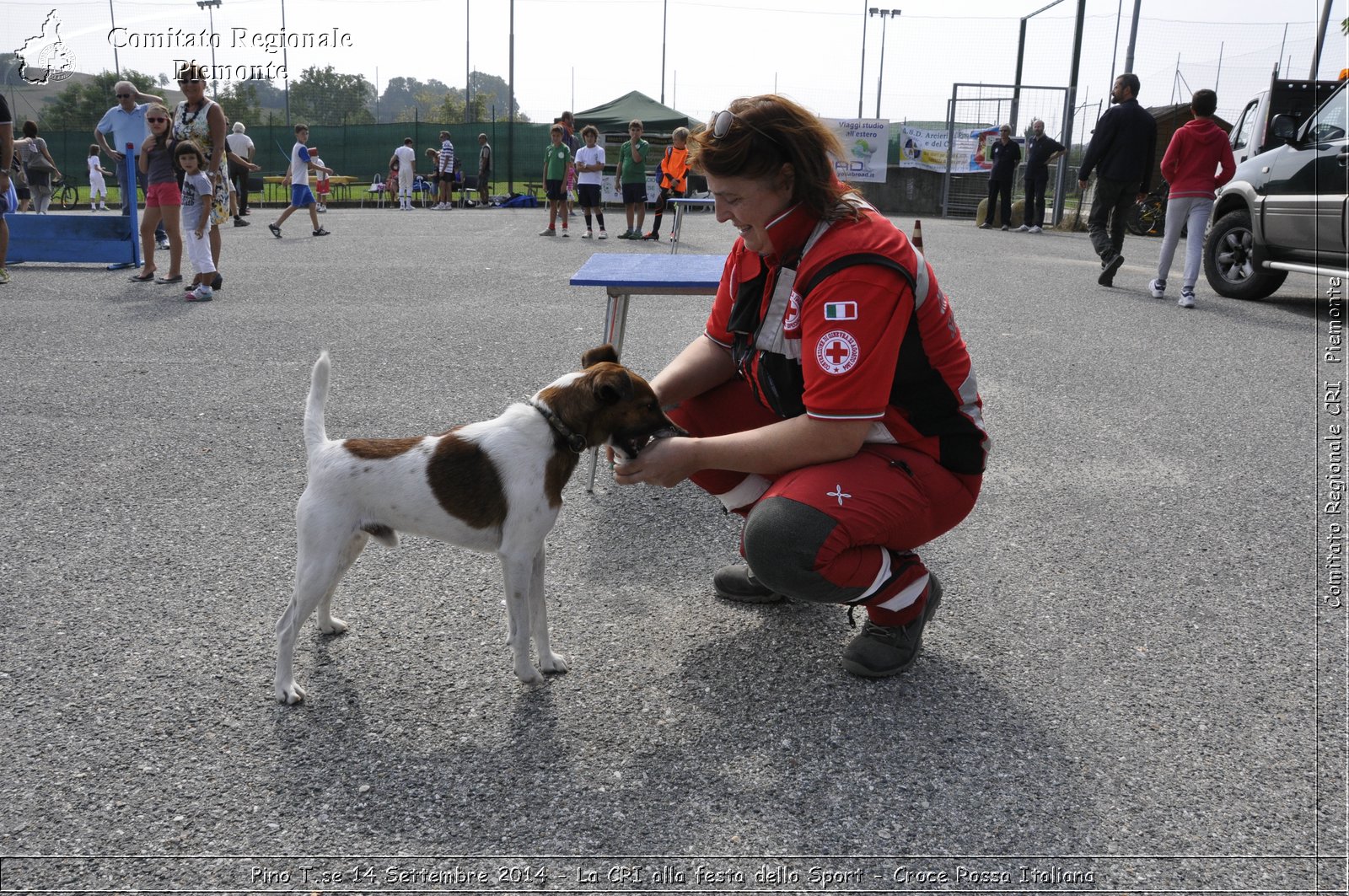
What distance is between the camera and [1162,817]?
2221 mm

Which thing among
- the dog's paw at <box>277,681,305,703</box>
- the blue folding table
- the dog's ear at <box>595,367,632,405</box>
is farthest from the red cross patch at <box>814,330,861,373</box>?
the dog's paw at <box>277,681,305,703</box>

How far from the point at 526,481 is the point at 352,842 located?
964mm

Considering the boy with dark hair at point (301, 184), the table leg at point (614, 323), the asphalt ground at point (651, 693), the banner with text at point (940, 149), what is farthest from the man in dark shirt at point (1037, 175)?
the table leg at point (614, 323)

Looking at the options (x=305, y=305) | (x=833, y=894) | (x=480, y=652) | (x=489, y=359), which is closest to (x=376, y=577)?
(x=480, y=652)

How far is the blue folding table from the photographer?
4.08 meters

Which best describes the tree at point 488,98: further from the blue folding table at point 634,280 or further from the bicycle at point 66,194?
the blue folding table at point 634,280

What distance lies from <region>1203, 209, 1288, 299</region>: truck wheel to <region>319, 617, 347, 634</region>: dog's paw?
9667 mm

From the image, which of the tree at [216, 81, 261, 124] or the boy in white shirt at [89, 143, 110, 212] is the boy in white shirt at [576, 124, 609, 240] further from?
the tree at [216, 81, 261, 124]

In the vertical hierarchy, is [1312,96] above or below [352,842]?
above

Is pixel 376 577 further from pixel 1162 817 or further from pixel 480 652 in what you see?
pixel 1162 817

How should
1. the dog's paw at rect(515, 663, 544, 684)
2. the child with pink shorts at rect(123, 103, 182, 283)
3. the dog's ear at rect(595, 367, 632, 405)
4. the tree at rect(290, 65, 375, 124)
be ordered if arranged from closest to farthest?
the dog's ear at rect(595, 367, 632, 405) → the dog's paw at rect(515, 663, 544, 684) → the child with pink shorts at rect(123, 103, 182, 283) → the tree at rect(290, 65, 375, 124)

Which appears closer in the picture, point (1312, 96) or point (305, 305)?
point (305, 305)

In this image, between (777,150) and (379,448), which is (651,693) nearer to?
(379,448)

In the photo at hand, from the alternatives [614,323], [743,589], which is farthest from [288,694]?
[614,323]
